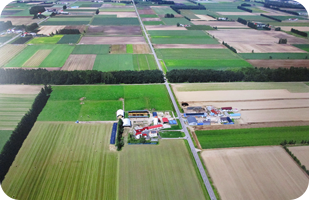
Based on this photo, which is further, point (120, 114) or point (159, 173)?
point (120, 114)

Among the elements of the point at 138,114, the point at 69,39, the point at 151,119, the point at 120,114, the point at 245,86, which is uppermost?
the point at 69,39

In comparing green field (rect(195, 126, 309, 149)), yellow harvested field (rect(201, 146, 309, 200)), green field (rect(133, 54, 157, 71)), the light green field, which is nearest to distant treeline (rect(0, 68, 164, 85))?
A: the light green field

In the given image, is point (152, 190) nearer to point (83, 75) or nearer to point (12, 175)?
point (12, 175)

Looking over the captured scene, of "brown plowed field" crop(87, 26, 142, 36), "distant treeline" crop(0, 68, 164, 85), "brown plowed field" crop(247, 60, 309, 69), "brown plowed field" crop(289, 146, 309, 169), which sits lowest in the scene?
"brown plowed field" crop(289, 146, 309, 169)

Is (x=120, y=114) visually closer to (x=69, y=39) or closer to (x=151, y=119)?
(x=151, y=119)

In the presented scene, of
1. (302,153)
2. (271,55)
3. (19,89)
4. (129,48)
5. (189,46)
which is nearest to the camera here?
(302,153)

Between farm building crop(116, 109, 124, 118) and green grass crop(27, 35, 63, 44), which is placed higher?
green grass crop(27, 35, 63, 44)

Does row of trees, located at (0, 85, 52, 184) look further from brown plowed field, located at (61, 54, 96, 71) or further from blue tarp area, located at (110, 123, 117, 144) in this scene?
blue tarp area, located at (110, 123, 117, 144)

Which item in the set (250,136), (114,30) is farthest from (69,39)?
(250,136)
